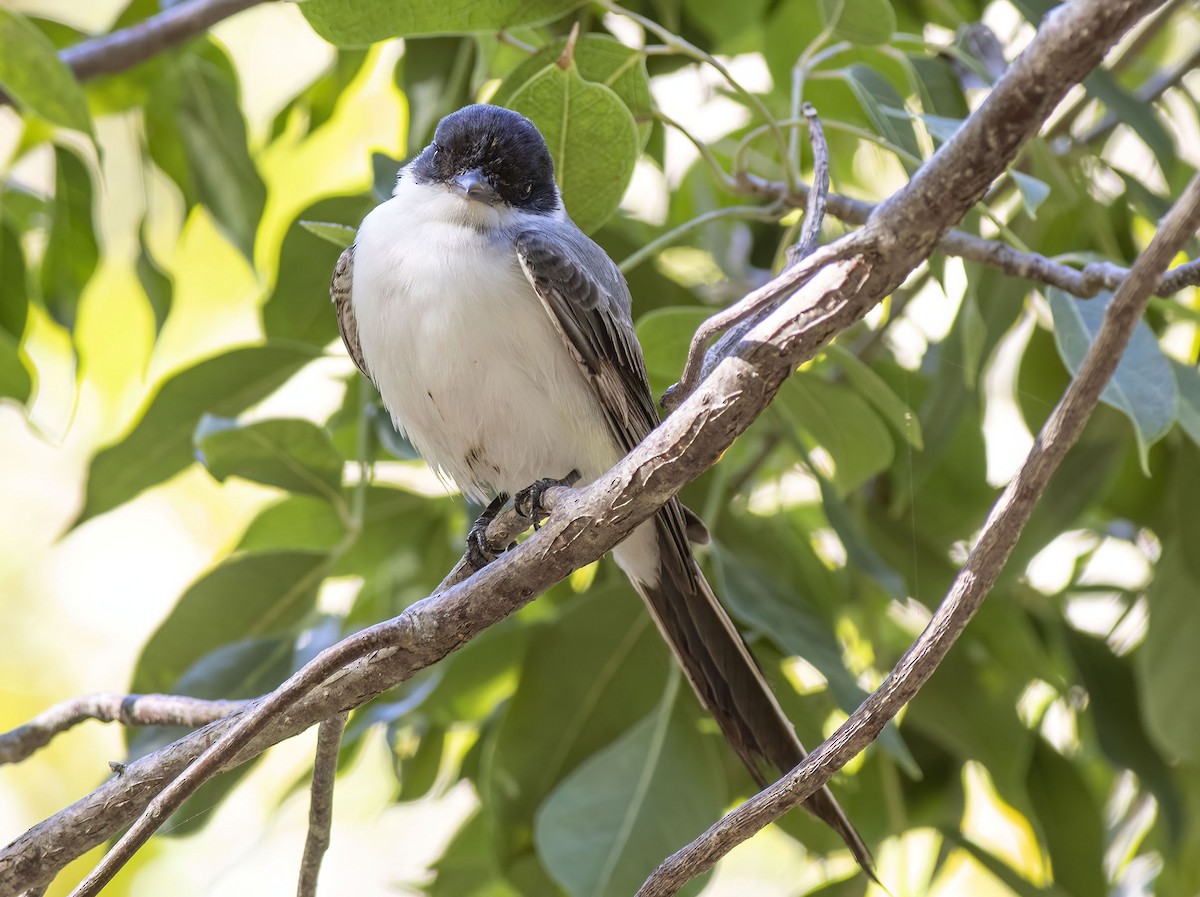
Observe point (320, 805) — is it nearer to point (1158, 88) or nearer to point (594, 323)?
point (594, 323)

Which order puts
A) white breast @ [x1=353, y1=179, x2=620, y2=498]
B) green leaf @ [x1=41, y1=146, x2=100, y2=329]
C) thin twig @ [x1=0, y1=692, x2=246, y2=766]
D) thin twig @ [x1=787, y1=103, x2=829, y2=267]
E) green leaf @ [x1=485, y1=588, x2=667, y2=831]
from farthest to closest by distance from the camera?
green leaf @ [x1=41, y1=146, x2=100, y2=329]
green leaf @ [x1=485, y1=588, x2=667, y2=831]
white breast @ [x1=353, y1=179, x2=620, y2=498]
thin twig @ [x1=0, y1=692, x2=246, y2=766]
thin twig @ [x1=787, y1=103, x2=829, y2=267]

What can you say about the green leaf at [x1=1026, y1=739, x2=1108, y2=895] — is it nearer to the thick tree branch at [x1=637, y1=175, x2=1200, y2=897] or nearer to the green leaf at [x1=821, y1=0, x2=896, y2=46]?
the thick tree branch at [x1=637, y1=175, x2=1200, y2=897]

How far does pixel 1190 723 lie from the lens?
2.45 m

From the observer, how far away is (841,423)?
231 cm

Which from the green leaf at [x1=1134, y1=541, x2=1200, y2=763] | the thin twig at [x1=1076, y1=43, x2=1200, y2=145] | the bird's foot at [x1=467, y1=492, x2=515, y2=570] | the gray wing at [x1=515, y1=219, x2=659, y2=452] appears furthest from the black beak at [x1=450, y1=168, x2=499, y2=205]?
the green leaf at [x1=1134, y1=541, x2=1200, y2=763]

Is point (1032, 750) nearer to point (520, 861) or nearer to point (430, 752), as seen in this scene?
point (520, 861)

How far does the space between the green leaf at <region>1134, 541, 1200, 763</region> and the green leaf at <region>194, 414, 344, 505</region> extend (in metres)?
1.65

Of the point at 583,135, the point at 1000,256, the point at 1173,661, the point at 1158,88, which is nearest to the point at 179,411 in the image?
the point at 583,135

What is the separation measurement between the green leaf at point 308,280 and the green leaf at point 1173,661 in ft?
6.03

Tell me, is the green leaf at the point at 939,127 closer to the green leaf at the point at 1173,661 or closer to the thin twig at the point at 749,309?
the thin twig at the point at 749,309

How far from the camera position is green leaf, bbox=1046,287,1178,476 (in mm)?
1911

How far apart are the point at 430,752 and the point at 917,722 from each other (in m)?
1.08

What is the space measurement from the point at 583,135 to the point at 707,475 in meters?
0.95

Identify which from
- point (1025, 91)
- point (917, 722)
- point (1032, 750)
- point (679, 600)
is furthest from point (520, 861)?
point (1025, 91)
